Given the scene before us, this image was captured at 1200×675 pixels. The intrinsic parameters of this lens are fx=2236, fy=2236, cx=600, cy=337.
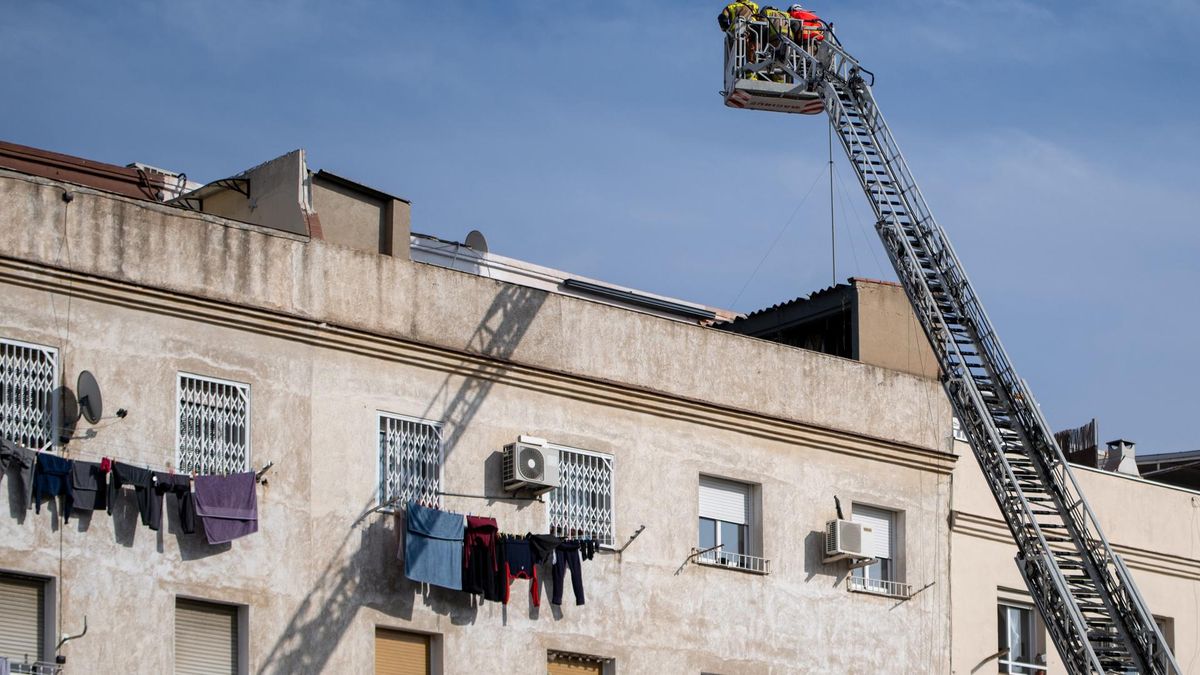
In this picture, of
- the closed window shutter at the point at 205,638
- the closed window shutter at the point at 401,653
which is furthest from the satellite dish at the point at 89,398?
the closed window shutter at the point at 401,653

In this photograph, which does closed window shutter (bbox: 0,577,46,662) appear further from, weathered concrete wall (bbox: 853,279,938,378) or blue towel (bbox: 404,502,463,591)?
weathered concrete wall (bbox: 853,279,938,378)

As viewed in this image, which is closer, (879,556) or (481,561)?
(481,561)

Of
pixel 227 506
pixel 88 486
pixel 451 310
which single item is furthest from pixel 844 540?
pixel 88 486

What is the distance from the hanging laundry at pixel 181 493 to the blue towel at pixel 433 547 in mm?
2950

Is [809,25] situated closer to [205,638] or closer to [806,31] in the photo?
[806,31]

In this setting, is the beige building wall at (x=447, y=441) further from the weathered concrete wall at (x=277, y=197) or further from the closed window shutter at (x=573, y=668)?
the weathered concrete wall at (x=277, y=197)

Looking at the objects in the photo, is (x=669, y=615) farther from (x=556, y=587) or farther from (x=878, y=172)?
(x=878, y=172)

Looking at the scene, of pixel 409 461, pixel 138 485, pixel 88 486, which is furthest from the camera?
pixel 409 461

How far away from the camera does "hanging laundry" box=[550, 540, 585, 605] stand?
28750 millimetres

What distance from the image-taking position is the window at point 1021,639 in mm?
34062

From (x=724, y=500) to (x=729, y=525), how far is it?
1.18 feet

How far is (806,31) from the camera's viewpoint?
110 ft

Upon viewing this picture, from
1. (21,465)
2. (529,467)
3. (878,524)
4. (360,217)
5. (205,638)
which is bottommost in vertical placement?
(205,638)

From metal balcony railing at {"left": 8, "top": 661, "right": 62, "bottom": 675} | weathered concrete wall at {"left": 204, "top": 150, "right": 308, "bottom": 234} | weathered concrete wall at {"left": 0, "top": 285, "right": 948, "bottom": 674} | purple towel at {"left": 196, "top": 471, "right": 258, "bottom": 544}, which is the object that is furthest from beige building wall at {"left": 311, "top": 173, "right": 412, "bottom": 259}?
metal balcony railing at {"left": 8, "top": 661, "right": 62, "bottom": 675}
